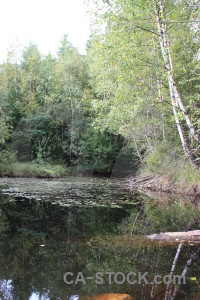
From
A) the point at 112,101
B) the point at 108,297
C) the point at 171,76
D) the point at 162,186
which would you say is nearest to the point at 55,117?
the point at 112,101

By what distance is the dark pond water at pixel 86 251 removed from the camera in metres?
3.00

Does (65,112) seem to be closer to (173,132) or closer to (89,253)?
(173,132)

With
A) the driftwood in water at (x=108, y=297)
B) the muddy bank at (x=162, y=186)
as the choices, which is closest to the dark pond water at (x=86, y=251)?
the driftwood in water at (x=108, y=297)

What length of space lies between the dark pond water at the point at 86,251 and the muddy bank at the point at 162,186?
2.28 meters

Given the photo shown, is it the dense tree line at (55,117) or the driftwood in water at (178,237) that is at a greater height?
the dense tree line at (55,117)

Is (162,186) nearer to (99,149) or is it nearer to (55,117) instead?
(99,149)

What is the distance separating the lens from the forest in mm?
10383

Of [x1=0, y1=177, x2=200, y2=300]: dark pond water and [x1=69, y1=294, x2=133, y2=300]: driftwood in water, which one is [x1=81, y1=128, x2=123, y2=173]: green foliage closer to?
[x1=0, y1=177, x2=200, y2=300]: dark pond water

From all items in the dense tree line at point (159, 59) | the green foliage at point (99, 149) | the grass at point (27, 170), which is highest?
the dense tree line at point (159, 59)

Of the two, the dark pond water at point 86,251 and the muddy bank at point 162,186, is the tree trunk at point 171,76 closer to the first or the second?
the muddy bank at point 162,186

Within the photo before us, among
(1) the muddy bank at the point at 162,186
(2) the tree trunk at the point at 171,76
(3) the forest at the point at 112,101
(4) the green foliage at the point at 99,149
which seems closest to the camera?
(2) the tree trunk at the point at 171,76

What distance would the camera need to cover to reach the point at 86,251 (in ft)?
13.6

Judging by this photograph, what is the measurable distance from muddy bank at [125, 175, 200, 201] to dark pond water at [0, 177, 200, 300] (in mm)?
2285

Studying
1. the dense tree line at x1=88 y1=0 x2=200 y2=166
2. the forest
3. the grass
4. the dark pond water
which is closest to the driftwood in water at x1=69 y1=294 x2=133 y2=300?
the dark pond water
